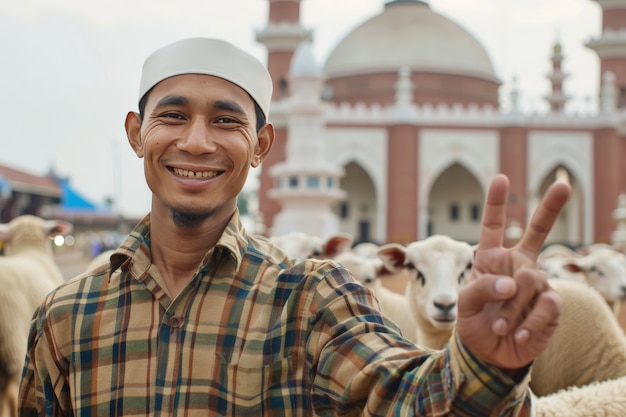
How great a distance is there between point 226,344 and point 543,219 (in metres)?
0.77

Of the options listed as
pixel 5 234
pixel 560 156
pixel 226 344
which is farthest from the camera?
pixel 560 156

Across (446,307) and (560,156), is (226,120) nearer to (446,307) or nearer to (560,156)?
(446,307)

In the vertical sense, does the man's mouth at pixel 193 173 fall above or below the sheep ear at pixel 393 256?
above

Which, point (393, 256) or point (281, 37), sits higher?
point (281, 37)


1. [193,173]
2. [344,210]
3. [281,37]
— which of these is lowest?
[344,210]

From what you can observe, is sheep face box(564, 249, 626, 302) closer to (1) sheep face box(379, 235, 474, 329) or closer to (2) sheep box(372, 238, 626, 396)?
(2) sheep box(372, 238, 626, 396)

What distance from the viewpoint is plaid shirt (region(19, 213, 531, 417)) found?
152cm

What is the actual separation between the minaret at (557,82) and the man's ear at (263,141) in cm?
3769

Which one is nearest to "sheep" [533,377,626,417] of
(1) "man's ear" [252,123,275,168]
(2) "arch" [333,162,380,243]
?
(1) "man's ear" [252,123,275,168]

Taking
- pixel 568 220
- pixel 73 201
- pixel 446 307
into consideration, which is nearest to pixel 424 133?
pixel 568 220

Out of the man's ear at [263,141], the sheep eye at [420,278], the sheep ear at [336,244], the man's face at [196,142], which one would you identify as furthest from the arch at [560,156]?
the man's face at [196,142]

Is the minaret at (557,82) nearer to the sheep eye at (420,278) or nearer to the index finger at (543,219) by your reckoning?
the sheep eye at (420,278)

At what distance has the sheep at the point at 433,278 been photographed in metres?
4.24

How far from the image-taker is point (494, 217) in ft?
3.93
